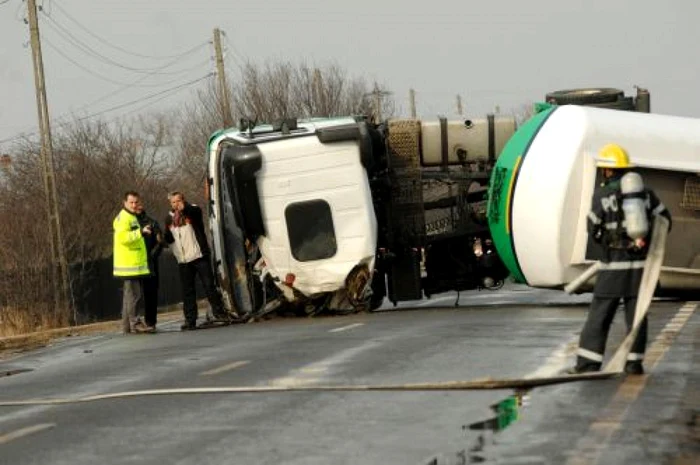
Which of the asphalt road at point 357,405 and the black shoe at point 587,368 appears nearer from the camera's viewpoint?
the asphalt road at point 357,405

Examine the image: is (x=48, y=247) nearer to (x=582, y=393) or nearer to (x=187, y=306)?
(x=187, y=306)

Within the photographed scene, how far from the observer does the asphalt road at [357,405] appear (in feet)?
27.1

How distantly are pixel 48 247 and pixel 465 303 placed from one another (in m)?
16.5

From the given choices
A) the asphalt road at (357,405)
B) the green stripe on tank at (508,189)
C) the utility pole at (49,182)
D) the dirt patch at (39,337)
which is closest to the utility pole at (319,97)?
→ the utility pole at (49,182)

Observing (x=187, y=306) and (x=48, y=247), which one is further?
(x=48, y=247)

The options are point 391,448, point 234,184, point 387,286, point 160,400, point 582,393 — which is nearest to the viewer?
point 391,448

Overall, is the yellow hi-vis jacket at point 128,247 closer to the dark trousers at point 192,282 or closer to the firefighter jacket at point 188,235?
the firefighter jacket at point 188,235

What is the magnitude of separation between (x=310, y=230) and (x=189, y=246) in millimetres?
1686

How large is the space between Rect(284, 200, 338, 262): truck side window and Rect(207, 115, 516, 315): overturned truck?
0.04 feet

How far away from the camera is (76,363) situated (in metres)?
15.4

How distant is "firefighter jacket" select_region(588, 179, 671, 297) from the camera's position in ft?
37.0

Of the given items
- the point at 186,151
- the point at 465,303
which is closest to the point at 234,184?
the point at 465,303

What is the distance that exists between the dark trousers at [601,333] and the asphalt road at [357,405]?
0.89 ft

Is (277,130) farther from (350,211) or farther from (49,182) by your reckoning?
(49,182)
